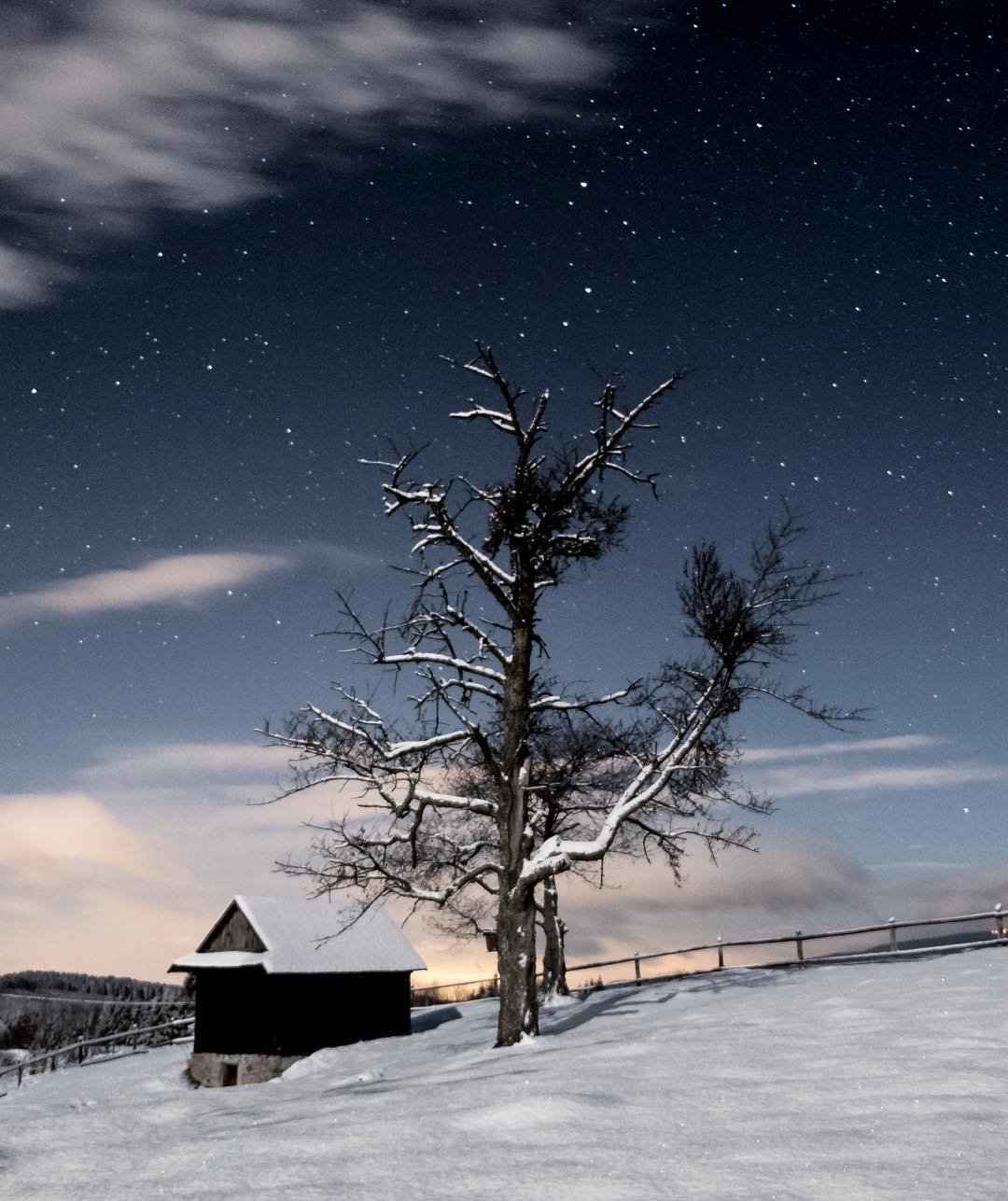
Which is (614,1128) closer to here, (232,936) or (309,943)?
(309,943)

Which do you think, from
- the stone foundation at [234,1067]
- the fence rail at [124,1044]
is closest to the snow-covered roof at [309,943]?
the stone foundation at [234,1067]

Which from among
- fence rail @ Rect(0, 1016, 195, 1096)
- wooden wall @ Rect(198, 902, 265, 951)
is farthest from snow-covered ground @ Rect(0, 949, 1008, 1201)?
fence rail @ Rect(0, 1016, 195, 1096)

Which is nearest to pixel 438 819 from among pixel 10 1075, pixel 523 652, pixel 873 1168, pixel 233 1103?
pixel 523 652

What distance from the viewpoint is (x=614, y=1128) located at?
6.48m

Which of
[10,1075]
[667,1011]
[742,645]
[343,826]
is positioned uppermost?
[742,645]

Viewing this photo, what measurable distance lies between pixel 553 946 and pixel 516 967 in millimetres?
14026

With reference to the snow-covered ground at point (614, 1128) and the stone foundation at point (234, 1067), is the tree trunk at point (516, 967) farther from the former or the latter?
the stone foundation at point (234, 1067)

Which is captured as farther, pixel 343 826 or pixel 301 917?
pixel 301 917

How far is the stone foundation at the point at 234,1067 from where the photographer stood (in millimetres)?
30078

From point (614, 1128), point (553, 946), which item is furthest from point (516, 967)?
point (553, 946)

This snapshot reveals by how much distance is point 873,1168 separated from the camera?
215 inches

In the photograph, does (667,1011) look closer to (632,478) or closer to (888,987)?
(888,987)

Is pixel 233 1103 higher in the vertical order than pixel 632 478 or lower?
lower

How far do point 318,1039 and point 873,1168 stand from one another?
2856cm
